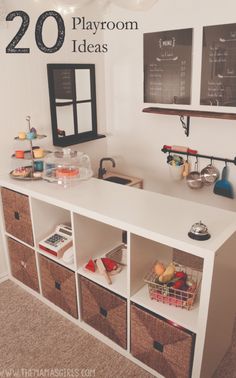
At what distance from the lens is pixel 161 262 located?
187 centimetres

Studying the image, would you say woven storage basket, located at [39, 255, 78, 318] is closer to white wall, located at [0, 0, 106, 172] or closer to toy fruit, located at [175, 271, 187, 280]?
toy fruit, located at [175, 271, 187, 280]

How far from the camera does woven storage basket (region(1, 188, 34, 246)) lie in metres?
2.13

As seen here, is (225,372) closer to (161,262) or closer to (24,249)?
(161,262)

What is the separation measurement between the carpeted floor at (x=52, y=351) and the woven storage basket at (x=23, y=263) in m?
0.18

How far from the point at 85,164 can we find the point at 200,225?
4.24ft

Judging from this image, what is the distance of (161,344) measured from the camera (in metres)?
1.63

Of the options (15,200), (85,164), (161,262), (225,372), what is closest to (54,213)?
(15,200)

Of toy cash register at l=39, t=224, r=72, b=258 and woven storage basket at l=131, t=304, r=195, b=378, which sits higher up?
toy cash register at l=39, t=224, r=72, b=258

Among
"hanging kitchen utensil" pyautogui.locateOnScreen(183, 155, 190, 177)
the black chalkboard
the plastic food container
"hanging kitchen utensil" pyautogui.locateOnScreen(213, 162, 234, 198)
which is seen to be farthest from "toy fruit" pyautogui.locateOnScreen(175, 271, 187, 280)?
the black chalkboard

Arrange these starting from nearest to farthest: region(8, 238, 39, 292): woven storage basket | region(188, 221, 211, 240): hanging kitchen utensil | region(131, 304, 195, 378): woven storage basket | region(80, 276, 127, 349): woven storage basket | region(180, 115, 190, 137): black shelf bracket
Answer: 1. region(188, 221, 211, 240): hanging kitchen utensil
2. region(131, 304, 195, 378): woven storage basket
3. region(80, 276, 127, 349): woven storage basket
4. region(8, 238, 39, 292): woven storage basket
5. region(180, 115, 190, 137): black shelf bracket

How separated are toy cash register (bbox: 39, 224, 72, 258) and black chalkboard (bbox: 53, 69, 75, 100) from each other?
1.11m

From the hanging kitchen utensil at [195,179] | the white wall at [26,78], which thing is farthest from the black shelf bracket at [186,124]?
the white wall at [26,78]

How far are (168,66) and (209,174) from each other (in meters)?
0.90

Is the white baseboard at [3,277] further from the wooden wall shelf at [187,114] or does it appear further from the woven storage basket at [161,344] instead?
the wooden wall shelf at [187,114]
